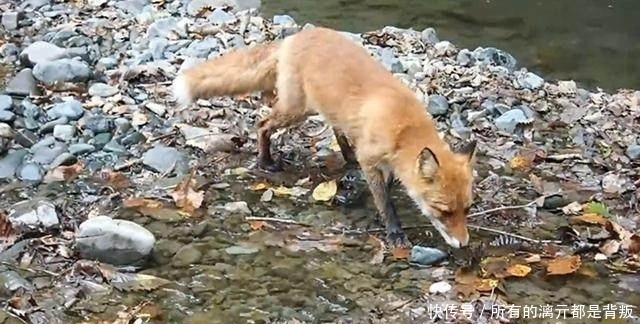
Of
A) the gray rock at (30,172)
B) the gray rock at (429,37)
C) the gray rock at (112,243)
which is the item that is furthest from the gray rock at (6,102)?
the gray rock at (429,37)

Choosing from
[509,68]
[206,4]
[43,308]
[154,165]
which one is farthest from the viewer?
[206,4]

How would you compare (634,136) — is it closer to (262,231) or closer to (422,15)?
(262,231)

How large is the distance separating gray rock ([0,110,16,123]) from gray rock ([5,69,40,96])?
553 mm

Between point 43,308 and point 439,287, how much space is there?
1961mm

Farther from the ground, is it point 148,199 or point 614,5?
point 148,199

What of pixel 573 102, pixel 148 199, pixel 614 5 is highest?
pixel 148 199

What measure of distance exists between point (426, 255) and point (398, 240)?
0.90 feet

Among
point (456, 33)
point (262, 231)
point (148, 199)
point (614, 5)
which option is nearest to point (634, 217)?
point (262, 231)

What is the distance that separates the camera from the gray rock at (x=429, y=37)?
9.65m

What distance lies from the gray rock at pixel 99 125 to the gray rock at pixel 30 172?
0.70 m

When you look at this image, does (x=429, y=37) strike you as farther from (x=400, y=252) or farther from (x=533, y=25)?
(x=400, y=252)

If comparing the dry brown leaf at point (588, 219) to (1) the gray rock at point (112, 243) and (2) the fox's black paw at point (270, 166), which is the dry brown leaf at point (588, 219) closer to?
(2) the fox's black paw at point (270, 166)

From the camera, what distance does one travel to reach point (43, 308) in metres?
4.27

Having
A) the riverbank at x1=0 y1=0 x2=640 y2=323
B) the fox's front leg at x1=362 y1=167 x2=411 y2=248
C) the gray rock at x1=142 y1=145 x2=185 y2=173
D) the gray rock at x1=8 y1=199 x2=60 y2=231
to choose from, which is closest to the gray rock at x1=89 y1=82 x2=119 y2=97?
the riverbank at x1=0 y1=0 x2=640 y2=323
